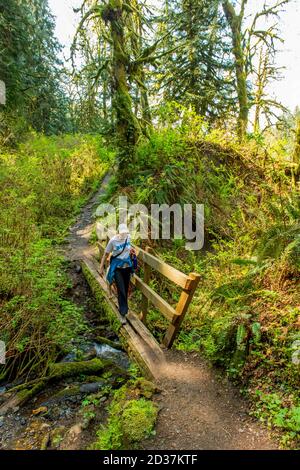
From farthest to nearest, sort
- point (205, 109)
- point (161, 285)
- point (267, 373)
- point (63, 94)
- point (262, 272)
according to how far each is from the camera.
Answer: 1. point (63, 94)
2. point (205, 109)
3. point (161, 285)
4. point (262, 272)
5. point (267, 373)

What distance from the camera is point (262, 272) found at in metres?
5.50

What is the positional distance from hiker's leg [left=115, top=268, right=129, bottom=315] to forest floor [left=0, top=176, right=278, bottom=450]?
148cm

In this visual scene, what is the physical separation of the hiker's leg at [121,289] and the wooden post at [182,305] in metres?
1.26

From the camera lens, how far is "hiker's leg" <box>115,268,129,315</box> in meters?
6.16

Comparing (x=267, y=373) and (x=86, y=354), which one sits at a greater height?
(x=267, y=373)

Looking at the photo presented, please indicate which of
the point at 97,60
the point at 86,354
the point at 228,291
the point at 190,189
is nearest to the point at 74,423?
the point at 86,354

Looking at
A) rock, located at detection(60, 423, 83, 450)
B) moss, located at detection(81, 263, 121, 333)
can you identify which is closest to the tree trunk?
moss, located at detection(81, 263, 121, 333)

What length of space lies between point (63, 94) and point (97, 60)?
810 inches

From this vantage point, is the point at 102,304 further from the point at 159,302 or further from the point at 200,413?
the point at 200,413

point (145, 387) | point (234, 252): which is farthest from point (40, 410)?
point (234, 252)

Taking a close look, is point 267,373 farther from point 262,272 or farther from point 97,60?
point 97,60

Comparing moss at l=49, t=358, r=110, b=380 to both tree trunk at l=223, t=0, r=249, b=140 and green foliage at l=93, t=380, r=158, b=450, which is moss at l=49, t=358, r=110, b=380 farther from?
tree trunk at l=223, t=0, r=249, b=140

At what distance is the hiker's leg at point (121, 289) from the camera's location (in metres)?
6.16

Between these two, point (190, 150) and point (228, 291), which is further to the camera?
point (190, 150)
